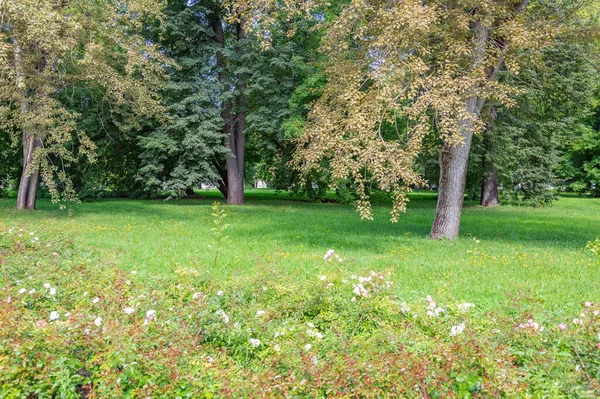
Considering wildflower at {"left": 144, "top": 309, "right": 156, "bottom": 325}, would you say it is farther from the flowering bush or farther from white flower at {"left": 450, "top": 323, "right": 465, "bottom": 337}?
white flower at {"left": 450, "top": 323, "right": 465, "bottom": 337}

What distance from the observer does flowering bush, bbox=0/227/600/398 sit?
2.83 m

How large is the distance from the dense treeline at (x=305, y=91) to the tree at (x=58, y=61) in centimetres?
7

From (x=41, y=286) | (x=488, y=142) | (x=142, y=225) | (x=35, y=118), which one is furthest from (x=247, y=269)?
(x=488, y=142)

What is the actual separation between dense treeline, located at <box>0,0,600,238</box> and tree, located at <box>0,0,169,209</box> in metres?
0.07

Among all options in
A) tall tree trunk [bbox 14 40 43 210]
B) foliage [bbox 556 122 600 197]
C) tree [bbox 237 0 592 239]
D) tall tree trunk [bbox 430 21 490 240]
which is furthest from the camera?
foliage [bbox 556 122 600 197]

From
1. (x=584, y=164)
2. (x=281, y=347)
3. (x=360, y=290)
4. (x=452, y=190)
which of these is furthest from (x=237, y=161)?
(x=584, y=164)

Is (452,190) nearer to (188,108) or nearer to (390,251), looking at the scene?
(390,251)

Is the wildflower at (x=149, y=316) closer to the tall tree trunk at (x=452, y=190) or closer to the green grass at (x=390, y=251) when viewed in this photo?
the green grass at (x=390, y=251)

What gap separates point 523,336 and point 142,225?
35.8ft

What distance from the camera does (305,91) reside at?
697 inches

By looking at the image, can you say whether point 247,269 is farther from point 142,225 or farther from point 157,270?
point 142,225

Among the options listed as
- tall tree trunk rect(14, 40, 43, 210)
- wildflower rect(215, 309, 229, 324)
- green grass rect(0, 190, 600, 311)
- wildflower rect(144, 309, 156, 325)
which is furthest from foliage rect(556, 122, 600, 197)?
wildflower rect(144, 309, 156, 325)

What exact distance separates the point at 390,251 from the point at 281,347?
5732 mm

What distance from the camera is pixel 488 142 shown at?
18.5 m
